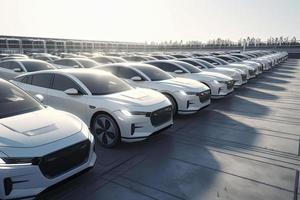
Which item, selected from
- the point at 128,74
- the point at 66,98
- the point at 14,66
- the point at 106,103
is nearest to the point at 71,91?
the point at 66,98

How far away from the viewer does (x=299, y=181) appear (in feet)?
13.7

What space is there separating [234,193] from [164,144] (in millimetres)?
2146

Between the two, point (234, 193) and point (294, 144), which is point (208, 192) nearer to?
point (234, 193)

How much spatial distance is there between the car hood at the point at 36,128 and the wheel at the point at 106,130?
1.22 metres

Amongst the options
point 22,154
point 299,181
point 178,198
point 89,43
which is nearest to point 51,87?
point 22,154

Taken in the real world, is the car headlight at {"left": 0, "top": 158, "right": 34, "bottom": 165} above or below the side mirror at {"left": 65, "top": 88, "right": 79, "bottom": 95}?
below

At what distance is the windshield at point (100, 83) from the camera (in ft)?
19.0

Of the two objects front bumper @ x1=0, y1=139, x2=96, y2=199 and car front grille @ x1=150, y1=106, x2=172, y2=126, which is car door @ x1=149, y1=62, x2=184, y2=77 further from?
front bumper @ x1=0, y1=139, x2=96, y2=199

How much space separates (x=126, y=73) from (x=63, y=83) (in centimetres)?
256

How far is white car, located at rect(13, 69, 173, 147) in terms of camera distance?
516 cm

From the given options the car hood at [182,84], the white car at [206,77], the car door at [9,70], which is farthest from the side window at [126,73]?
the car door at [9,70]

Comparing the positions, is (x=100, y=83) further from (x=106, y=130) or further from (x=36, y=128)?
(x=36, y=128)

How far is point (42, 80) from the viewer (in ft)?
21.3

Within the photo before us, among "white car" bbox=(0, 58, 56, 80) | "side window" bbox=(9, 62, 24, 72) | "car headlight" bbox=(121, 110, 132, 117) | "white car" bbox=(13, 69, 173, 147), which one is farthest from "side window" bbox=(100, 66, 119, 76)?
"side window" bbox=(9, 62, 24, 72)
